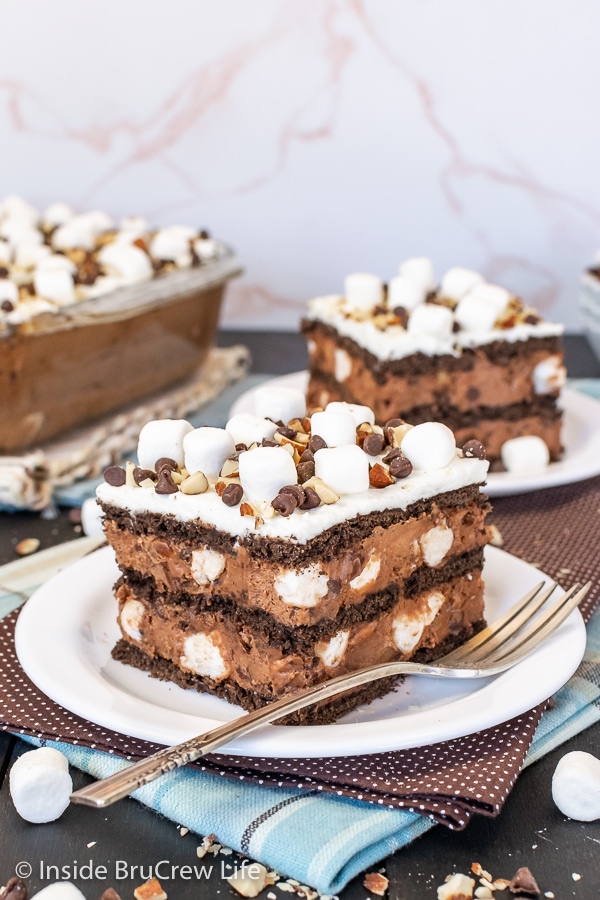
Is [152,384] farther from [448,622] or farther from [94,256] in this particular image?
[448,622]

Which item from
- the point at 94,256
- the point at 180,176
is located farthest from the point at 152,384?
the point at 180,176

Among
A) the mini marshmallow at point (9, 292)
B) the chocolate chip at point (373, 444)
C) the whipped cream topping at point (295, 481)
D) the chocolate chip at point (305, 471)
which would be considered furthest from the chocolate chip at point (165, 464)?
the mini marshmallow at point (9, 292)

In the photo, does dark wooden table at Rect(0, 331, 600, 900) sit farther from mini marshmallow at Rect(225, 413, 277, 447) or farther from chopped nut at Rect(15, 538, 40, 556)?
chopped nut at Rect(15, 538, 40, 556)

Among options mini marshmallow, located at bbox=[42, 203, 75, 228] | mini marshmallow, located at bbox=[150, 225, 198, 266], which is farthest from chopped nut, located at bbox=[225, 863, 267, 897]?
mini marshmallow, located at bbox=[42, 203, 75, 228]

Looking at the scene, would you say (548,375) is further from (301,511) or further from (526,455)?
(301,511)

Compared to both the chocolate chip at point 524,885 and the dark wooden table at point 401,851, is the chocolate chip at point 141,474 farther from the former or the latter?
the chocolate chip at point 524,885

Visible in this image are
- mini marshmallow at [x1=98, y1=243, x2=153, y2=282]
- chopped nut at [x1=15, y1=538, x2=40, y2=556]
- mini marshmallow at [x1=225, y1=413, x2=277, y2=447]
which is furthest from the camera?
mini marshmallow at [x1=98, y1=243, x2=153, y2=282]

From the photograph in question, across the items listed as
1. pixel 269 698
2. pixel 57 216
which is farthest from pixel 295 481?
pixel 57 216

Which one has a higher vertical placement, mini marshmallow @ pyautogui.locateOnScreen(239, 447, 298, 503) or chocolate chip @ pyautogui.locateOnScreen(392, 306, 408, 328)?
mini marshmallow @ pyautogui.locateOnScreen(239, 447, 298, 503)
